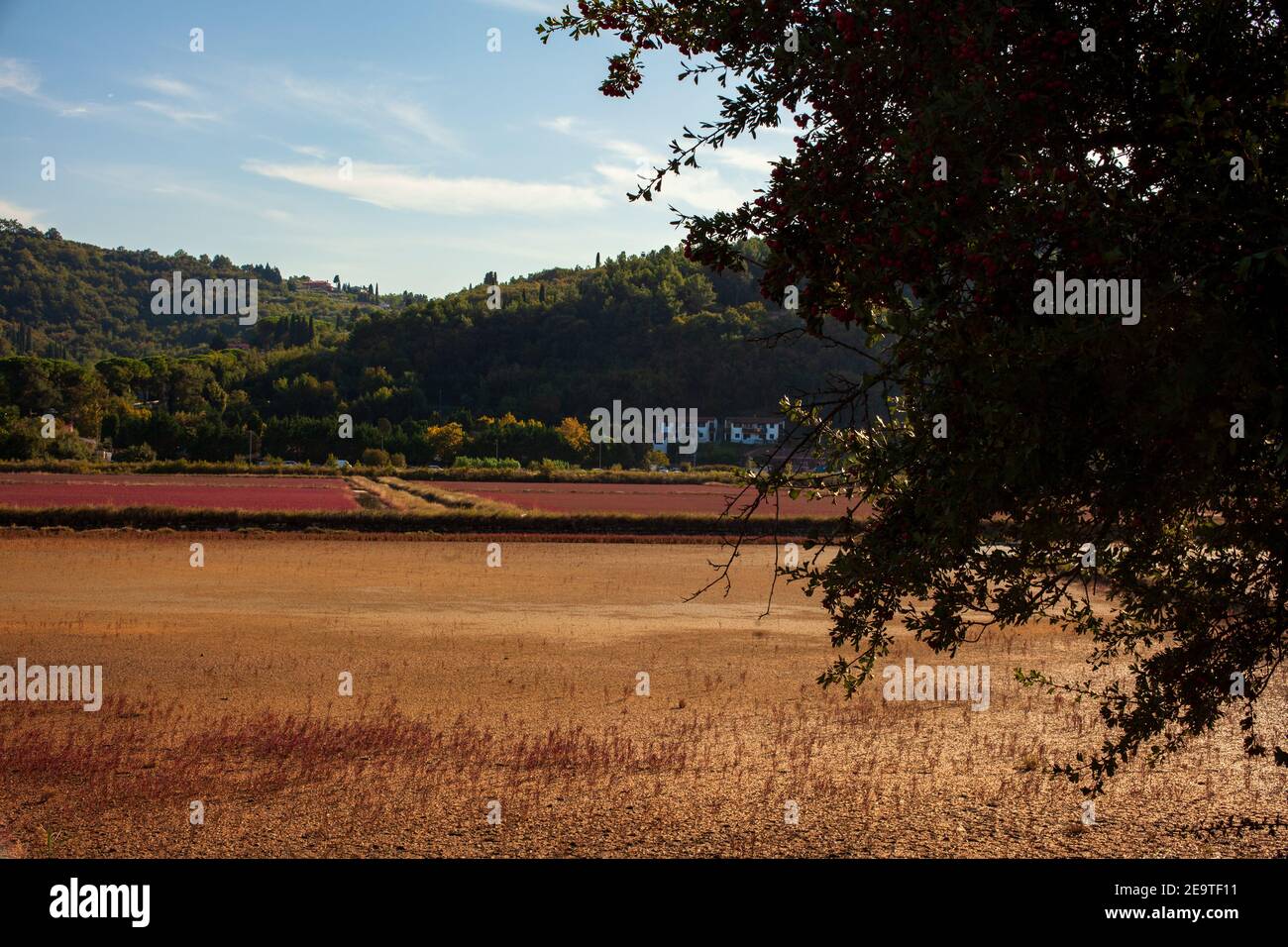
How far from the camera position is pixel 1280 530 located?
6.59 m

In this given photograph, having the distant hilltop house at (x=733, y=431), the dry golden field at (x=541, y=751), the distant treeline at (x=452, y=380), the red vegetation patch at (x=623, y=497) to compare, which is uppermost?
the distant treeline at (x=452, y=380)

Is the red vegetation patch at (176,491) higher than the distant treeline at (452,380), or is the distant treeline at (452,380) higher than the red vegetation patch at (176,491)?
the distant treeline at (452,380)

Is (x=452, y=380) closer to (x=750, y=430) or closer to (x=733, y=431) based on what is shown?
(x=733, y=431)

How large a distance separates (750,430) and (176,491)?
8498 cm

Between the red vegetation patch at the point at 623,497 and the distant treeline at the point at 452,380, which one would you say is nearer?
the red vegetation patch at the point at 623,497

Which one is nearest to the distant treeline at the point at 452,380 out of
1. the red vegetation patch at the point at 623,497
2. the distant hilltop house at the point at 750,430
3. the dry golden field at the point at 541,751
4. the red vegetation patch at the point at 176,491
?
the distant hilltop house at the point at 750,430

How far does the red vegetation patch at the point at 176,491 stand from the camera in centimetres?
6506

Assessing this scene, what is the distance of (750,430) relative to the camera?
486 ft

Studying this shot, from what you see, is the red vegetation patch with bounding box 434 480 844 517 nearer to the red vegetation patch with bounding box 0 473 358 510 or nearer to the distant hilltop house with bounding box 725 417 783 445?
the red vegetation patch with bounding box 0 473 358 510

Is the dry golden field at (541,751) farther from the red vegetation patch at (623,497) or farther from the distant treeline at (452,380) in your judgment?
the distant treeline at (452,380)

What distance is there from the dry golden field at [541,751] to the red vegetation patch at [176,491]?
35.4 metres

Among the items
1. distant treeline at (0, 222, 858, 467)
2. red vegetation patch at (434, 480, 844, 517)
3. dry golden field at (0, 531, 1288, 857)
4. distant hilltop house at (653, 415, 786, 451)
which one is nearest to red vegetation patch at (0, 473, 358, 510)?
red vegetation patch at (434, 480, 844, 517)
